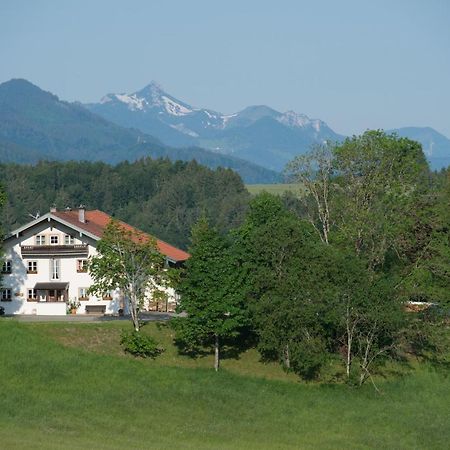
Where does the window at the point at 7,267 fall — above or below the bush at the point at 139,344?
above

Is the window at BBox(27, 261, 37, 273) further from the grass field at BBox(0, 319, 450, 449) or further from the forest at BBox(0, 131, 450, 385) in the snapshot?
Answer: the forest at BBox(0, 131, 450, 385)

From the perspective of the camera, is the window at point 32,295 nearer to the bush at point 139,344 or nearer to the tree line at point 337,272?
the bush at point 139,344

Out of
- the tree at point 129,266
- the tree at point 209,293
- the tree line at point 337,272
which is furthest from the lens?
the tree at point 129,266

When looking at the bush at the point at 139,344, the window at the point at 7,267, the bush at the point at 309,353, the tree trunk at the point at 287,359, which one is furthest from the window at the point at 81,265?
the bush at the point at 309,353

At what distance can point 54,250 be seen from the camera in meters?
78.1

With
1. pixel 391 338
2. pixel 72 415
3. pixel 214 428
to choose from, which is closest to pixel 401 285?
pixel 391 338

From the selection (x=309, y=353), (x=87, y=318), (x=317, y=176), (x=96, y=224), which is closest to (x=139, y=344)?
(x=309, y=353)

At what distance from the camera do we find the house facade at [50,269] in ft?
253

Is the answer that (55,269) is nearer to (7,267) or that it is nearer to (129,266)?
(7,267)

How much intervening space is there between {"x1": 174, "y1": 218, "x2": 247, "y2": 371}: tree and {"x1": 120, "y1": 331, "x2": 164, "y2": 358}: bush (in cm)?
191

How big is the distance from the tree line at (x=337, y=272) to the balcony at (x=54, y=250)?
51.2 feet

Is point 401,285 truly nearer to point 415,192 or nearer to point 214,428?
point 415,192

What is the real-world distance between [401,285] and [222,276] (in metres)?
12.1

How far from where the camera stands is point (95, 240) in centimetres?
7725
